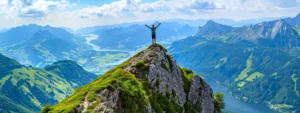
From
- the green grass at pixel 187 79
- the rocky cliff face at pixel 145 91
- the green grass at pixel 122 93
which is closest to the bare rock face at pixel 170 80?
the rocky cliff face at pixel 145 91

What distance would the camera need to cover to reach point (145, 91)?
243 ft

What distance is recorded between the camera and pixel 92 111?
5269 cm

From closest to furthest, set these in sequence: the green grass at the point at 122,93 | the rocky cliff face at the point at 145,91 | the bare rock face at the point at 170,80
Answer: the rocky cliff face at the point at 145,91 → the green grass at the point at 122,93 → the bare rock face at the point at 170,80

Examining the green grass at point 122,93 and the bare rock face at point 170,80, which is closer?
the green grass at point 122,93

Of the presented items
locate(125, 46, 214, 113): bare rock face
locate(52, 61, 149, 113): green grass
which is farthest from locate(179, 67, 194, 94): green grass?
locate(52, 61, 149, 113): green grass

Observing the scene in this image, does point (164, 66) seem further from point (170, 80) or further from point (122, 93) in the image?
point (122, 93)

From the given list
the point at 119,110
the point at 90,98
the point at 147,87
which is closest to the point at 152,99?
the point at 147,87

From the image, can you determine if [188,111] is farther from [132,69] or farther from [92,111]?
[92,111]

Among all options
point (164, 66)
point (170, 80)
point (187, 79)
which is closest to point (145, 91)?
point (170, 80)

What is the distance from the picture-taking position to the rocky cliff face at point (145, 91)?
5906cm

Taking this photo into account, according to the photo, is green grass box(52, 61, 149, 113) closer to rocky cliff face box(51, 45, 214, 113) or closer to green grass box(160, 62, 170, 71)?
rocky cliff face box(51, 45, 214, 113)

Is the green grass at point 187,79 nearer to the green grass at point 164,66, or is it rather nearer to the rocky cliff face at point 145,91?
the rocky cliff face at point 145,91

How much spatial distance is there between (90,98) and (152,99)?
2238cm

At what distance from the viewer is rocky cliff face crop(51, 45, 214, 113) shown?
59062 mm
